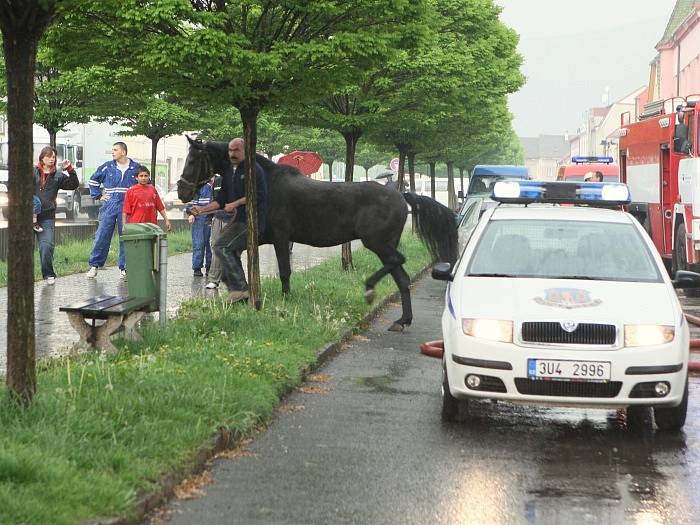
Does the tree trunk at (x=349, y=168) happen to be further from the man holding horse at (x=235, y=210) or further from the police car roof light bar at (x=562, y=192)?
the police car roof light bar at (x=562, y=192)

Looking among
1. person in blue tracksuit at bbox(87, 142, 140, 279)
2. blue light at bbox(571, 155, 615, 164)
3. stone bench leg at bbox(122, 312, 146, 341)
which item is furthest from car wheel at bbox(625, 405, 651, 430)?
blue light at bbox(571, 155, 615, 164)

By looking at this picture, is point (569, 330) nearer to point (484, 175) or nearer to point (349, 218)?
point (349, 218)

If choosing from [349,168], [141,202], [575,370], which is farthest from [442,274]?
[349,168]

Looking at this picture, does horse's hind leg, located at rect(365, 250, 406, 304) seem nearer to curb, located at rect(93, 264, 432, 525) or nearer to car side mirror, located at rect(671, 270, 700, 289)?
curb, located at rect(93, 264, 432, 525)

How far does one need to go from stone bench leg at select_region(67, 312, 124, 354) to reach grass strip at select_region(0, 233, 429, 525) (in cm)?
16

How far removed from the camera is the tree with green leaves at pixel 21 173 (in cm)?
696

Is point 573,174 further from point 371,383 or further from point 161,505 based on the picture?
point 161,505

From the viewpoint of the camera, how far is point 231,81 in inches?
499

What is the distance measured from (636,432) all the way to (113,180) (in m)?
11.5

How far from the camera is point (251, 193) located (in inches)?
532

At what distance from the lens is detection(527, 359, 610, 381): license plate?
802 centimetres

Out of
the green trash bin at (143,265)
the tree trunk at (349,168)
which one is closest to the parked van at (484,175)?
the tree trunk at (349,168)

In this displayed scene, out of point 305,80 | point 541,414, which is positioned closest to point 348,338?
point 305,80

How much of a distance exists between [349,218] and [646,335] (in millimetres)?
7154
